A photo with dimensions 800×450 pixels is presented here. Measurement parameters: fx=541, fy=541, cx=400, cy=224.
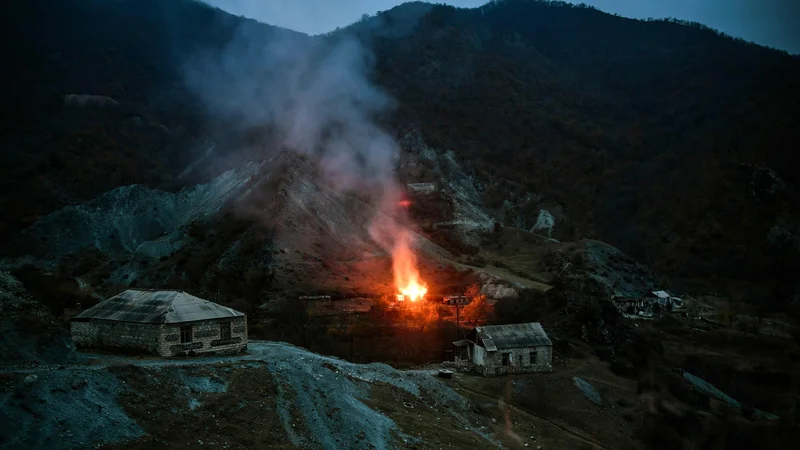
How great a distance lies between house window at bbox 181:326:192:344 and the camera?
79.2 feet

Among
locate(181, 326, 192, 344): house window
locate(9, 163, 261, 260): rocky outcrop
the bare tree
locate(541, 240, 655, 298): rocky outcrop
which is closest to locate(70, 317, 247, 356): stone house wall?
locate(181, 326, 192, 344): house window

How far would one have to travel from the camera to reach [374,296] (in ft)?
172

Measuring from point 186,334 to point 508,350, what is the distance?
771 inches

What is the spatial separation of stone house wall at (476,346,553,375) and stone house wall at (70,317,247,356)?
1552 centimetres

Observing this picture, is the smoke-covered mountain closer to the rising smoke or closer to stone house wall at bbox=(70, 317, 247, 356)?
the rising smoke

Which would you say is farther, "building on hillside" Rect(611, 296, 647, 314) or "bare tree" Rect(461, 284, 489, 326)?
"building on hillside" Rect(611, 296, 647, 314)

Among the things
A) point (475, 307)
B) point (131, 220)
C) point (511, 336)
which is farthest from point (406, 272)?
point (131, 220)

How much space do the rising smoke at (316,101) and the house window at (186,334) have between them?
39.4m

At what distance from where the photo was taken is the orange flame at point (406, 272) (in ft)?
180

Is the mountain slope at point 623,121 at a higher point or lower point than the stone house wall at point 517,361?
higher

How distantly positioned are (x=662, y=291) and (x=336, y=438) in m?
64.0

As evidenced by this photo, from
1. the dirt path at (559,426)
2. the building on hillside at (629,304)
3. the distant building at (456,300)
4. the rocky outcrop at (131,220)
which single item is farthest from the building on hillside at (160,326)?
the building on hillside at (629,304)

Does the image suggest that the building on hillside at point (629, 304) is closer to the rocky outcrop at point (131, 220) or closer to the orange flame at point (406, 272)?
the orange flame at point (406, 272)

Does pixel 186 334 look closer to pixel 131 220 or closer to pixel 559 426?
pixel 559 426
